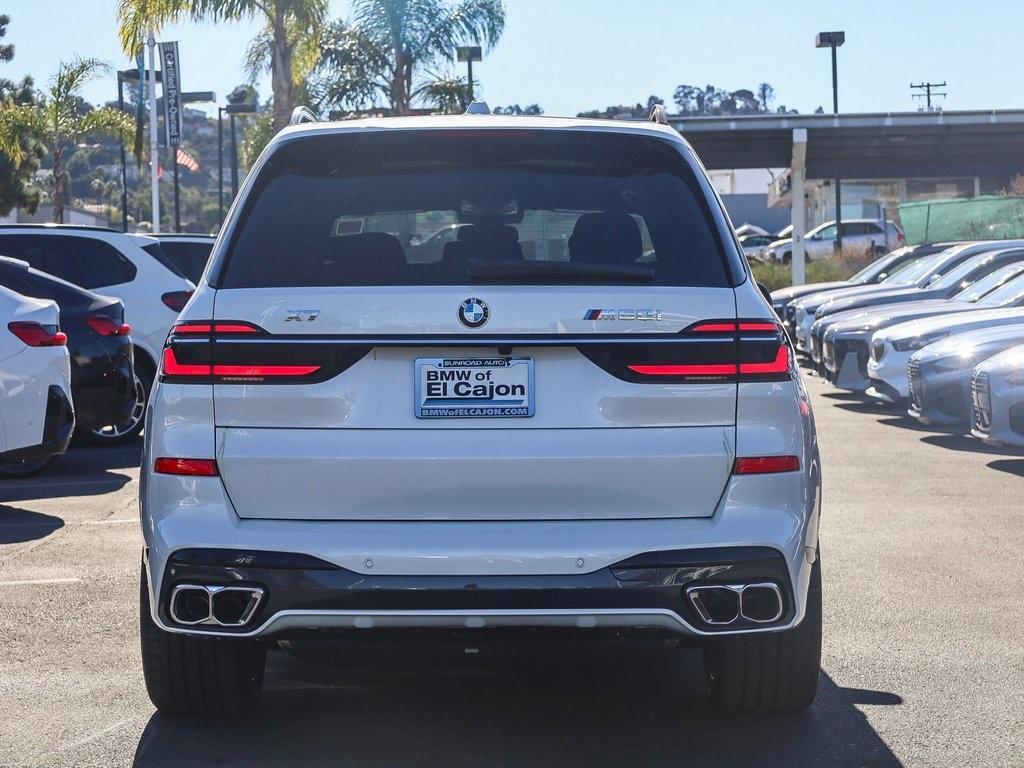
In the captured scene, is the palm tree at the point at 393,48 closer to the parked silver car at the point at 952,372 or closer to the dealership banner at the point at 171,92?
the dealership banner at the point at 171,92

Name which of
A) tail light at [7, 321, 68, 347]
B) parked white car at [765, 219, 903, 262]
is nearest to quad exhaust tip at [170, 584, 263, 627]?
tail light at [7, 321, 68, 347]

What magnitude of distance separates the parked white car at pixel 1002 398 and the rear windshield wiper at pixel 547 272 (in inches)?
319

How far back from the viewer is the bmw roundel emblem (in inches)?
175

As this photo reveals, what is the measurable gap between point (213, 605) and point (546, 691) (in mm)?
1606

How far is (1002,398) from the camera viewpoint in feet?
39.4

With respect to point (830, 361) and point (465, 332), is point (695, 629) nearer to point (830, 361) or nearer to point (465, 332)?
point (465, 332)

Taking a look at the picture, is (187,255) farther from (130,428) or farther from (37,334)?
(37,334)

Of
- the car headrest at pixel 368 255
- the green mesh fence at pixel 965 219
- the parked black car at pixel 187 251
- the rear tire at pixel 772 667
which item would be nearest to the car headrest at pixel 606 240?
the car headrest at pixel 368 255

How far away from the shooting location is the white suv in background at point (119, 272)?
14.4 m

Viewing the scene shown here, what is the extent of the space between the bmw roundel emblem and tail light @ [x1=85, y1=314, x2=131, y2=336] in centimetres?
861

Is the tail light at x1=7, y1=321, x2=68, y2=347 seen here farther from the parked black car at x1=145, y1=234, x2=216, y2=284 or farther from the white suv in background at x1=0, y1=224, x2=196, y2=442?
the parked black car at x1=145, y1=234, x2=216, y2=284

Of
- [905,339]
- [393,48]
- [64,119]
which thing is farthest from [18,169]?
[905,339]

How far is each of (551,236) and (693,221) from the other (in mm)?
423

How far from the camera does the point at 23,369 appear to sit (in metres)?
10.1
